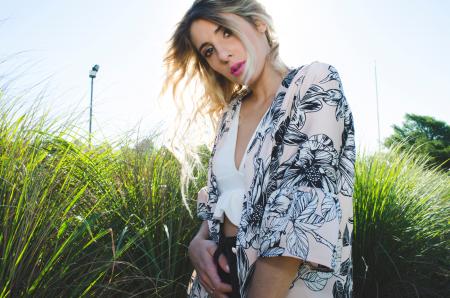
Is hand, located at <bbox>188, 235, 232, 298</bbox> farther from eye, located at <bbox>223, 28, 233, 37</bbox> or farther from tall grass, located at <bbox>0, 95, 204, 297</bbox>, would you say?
eye, located at <bbox>223, 28, 233, 37</bbox>

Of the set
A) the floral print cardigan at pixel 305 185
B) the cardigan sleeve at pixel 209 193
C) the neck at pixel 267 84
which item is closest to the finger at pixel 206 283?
the floral print cardigan at pixel 305 185

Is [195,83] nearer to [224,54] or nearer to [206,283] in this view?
[224,54]

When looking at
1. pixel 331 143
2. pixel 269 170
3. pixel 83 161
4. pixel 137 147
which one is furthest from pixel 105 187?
pixel 331 143

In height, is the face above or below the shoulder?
above

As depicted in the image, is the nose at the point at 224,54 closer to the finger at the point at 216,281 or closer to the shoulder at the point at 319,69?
the shoulder at the point at 319,69

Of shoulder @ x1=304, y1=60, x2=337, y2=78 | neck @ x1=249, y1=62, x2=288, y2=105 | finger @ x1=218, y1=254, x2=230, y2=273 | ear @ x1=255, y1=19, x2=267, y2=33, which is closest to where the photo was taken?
shoulder @ x1=304, y1=60, x2=337, y2=78

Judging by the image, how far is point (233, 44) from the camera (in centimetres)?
184

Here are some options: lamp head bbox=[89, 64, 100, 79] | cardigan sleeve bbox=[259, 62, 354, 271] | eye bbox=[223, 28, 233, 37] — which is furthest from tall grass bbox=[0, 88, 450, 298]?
lamp head bbox=[89, 64, 100, 79]

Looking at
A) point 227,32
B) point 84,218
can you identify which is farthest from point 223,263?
point 227,32

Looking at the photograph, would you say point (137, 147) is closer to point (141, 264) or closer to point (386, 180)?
point (141, 264)

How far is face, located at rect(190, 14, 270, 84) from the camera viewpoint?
5.97 feet

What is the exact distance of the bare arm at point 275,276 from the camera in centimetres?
120

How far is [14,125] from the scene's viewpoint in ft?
7.22

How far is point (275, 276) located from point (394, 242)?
80.2 inches
